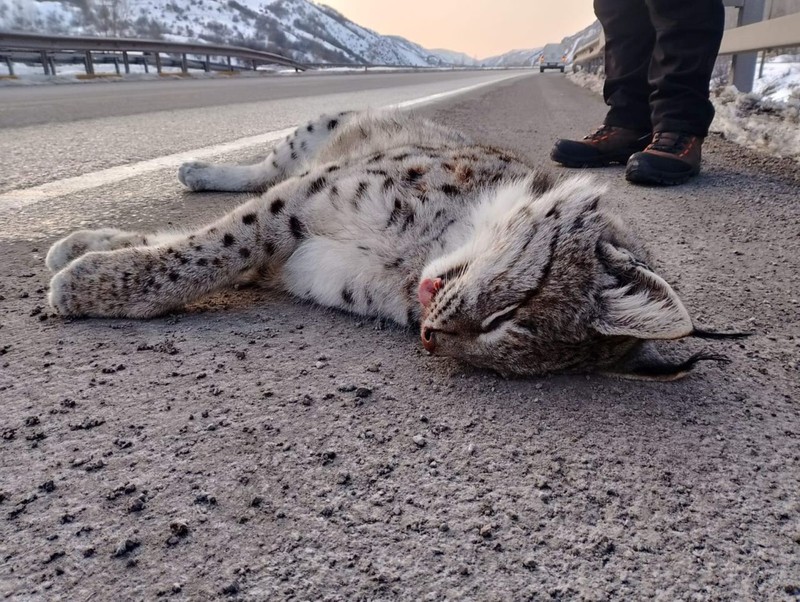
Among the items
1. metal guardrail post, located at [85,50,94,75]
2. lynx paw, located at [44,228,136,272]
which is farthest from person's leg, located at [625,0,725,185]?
metal guardrail post, located at [85,50,94,75]

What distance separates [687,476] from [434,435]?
668 mm

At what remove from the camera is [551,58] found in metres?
52.7

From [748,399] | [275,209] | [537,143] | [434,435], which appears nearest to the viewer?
[434,435]

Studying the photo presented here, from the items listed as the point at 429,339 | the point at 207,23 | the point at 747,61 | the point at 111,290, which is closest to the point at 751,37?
the point at 747,61

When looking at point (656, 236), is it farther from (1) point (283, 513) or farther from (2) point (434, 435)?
(1) point (283, 513)

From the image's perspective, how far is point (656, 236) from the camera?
12.4 feet

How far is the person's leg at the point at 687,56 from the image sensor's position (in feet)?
16.8

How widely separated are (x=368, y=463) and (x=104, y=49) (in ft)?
72.0

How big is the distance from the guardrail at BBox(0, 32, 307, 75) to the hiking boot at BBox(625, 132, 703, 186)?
17027 millimetres

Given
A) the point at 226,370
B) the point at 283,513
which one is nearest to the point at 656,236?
the point at 226,370

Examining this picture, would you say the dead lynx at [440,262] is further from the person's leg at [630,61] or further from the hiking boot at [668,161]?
the person's leg at [630,61]

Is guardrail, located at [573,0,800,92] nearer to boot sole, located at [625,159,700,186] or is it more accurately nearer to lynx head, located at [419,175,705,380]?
boot sole, located at [625,159,700,186]

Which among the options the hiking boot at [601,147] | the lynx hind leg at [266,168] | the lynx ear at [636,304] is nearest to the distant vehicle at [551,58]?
the hiking boot at [601,147]

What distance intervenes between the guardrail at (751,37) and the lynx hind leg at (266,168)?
3.95m
